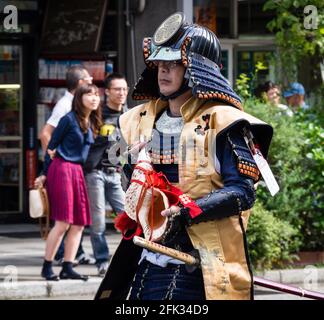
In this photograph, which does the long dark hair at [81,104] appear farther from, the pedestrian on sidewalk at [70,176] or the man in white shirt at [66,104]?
the man in white shirt at [66,104]

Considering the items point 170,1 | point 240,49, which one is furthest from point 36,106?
point 240,49

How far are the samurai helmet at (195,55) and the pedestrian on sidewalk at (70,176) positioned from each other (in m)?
5.40

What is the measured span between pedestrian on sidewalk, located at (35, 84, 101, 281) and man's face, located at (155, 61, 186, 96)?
5427mm

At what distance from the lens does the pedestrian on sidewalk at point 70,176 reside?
10.8 metres

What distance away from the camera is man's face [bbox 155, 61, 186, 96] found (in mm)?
5336

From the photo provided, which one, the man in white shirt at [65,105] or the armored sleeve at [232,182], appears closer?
the armored sleeve at [232,182]

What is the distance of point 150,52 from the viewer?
17.9 feet

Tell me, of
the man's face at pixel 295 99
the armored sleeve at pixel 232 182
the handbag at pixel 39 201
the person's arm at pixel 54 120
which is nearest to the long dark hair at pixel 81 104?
the handbag at pixel 39 201

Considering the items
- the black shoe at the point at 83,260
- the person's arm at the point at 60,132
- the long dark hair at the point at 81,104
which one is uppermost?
the long dark hair at the point at 81,104

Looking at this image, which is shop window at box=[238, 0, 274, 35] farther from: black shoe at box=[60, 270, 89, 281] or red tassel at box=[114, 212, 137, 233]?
red tassel at box=[114, 212, 137, 233]

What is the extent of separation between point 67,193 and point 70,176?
0.17 meters

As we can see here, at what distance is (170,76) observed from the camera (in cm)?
535

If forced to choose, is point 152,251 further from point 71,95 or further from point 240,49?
point 240,49
